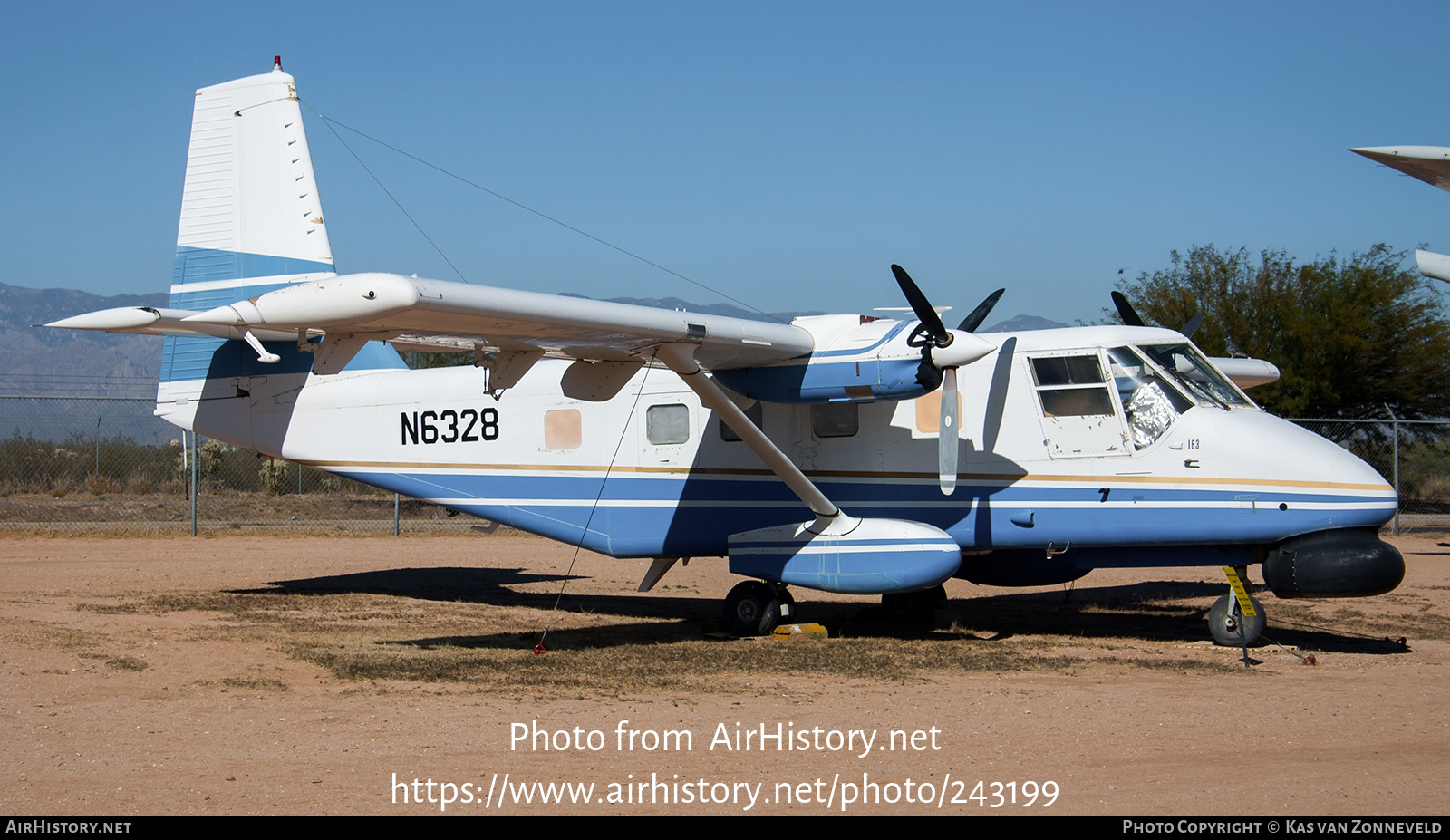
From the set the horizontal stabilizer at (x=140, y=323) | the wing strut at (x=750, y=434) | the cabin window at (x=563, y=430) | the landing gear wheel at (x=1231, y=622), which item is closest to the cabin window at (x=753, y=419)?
the wing strut at (x=750, y=434)

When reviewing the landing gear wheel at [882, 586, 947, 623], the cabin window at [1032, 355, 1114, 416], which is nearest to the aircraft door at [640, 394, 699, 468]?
the landing gear wheel at [882, 586, 947, 623]

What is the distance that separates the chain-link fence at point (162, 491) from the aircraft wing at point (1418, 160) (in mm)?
18171

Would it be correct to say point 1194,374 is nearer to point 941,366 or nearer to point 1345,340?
point 941,366

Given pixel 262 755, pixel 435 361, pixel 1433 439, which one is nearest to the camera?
pixel 262 755

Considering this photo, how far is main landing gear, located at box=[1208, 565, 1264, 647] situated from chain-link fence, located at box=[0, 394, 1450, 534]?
1254 cm

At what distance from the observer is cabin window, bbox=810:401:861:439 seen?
1165 cm

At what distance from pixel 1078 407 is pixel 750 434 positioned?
10.5 ft

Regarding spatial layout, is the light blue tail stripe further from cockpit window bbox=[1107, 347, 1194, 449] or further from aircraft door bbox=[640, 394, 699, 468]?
cockpit window bbox=[1107, 347, 1194, 449]

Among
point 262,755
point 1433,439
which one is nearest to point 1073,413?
point 262,755

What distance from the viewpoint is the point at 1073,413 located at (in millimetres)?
10820

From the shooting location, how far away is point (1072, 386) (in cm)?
1083

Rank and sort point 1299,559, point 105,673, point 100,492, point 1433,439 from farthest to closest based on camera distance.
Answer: point 100,492 → point 1433,439 → point 1299,559 → point 105,673

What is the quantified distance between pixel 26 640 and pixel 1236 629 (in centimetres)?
1139

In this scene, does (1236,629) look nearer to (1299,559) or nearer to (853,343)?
(1299,559)
